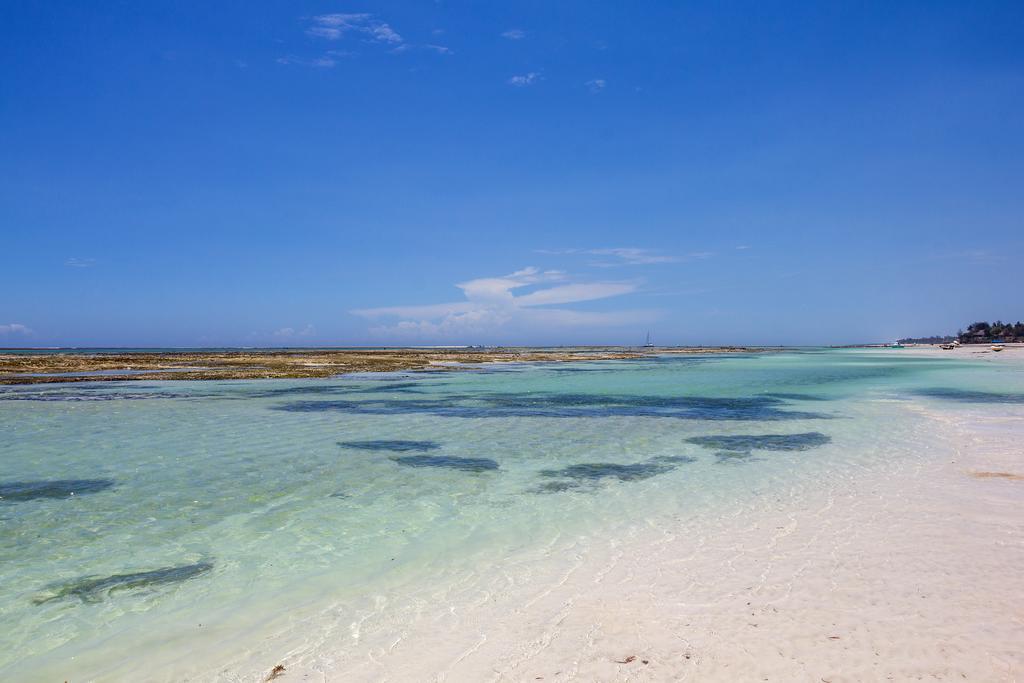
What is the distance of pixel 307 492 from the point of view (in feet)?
37.4

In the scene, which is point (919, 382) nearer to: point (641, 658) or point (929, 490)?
point (929, 490)

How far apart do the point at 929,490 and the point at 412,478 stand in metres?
10.1

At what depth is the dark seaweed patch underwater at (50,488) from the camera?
1096 centimetres

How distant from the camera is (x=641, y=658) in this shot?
5137 mm

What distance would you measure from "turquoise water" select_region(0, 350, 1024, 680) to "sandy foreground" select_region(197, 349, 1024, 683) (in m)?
0.90

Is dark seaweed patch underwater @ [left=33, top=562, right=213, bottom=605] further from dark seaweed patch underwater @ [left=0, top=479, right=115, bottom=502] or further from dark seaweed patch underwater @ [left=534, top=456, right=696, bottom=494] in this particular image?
dark seaweed patch underwater @ [left=534, top=456, right=696, bottom=494]

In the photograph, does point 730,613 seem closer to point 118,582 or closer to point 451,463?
point 118,582

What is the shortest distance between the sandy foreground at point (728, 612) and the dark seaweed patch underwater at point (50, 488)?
324 inches

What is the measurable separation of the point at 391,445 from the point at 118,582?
982cm

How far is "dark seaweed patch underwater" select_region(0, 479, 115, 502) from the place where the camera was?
36.0 feet

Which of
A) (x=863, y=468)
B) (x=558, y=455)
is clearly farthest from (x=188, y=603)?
(x=863, y=468)

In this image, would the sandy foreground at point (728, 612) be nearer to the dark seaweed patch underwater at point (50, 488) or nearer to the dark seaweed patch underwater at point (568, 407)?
the dark seaweed patch underwater at point (50, 488)

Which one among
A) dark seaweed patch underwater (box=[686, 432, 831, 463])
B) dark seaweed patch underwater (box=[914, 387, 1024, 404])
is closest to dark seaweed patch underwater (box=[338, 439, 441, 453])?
dark seaweed patch underwater (box=[686, 432, 831, 463])

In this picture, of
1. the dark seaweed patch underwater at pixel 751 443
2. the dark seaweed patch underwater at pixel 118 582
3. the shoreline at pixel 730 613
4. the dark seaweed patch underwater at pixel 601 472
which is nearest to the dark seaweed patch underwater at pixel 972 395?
the dark seaweed patch underwater at pixel 751 443
